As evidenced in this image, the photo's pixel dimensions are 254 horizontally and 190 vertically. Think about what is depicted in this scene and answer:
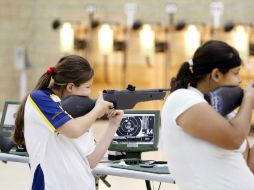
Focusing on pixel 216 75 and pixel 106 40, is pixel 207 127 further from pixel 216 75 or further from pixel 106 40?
pixel 106 40

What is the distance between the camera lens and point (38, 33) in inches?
700

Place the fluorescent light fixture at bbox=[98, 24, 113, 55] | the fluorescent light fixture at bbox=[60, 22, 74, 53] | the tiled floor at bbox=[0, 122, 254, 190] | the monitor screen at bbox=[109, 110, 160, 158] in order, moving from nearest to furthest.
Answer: the monitor screen at bbox=[109, 110, 160, 158] < the tiled floor at bbox=[0, 122, 254, 190] < the fluorescent light fixture at bbox=[98, 24, 113, 55] < the fluorescent light fixture at bbox=[60, 22, 74, 53]

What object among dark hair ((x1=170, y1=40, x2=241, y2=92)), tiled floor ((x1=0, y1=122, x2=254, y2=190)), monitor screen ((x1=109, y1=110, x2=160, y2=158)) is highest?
dark hair ((x1=170, y1=40, x2=241, y2=92))

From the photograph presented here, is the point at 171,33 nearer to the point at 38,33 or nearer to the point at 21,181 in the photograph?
the point at 38,33

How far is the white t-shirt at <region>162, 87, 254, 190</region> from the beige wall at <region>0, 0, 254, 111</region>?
543 inches

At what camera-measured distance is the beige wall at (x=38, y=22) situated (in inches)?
673

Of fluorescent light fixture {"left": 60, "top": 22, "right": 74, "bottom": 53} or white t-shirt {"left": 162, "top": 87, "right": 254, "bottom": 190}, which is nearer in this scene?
white t-shirt {"left": 162, "top": 87, "right": 254, "bottom": 190}

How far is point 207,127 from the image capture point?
112 inches

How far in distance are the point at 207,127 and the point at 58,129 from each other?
97 centimetres

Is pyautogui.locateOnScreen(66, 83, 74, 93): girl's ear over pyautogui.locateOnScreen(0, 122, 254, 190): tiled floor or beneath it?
over

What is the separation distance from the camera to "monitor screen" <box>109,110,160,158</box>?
5309 millimetres

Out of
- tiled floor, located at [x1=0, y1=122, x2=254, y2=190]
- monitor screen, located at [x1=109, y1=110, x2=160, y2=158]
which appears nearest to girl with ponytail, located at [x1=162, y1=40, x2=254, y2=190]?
monitor screen, located at [x1=109, y1=110, x2=160, y2=158]

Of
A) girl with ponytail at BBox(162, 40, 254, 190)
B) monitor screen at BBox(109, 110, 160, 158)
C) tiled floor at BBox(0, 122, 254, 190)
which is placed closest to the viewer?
girl with ponytail at BBox(162, 40, 254, 190)

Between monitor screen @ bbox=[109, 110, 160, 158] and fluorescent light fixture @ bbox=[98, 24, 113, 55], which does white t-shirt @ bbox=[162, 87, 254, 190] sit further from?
fluorescent light fixture @ bbox=[98, 24, 113, 55]
